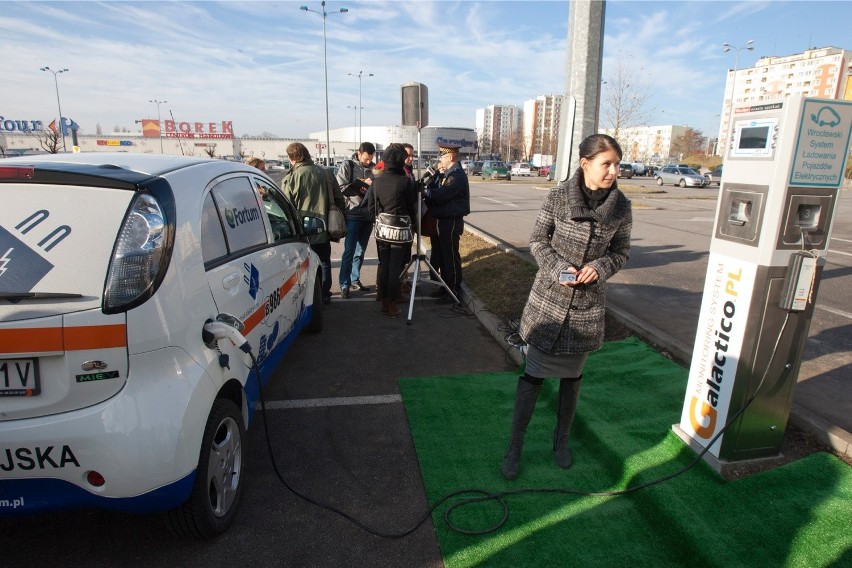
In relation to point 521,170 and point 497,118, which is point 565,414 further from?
point 497,118

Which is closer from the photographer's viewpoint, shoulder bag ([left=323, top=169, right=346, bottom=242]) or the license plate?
the license plate

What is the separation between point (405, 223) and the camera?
19.4ft

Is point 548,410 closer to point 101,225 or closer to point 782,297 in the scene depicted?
point 782,297

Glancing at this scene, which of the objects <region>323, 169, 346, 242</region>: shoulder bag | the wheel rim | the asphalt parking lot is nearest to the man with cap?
<region>323, 169, 346, 242</region>: shoulder bag

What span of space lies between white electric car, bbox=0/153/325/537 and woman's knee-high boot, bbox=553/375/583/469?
74.4 inches

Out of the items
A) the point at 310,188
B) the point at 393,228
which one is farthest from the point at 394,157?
the point at 310,188

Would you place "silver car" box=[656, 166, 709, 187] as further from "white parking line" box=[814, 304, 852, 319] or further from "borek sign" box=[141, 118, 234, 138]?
"borek sign" box=[141, 118, 234, 138]

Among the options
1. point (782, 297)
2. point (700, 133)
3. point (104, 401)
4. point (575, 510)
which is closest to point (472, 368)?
point (575, 510)

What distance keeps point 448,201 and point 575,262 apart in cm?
380

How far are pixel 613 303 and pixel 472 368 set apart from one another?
2.20m

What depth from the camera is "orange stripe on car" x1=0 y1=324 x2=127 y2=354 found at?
192 cm

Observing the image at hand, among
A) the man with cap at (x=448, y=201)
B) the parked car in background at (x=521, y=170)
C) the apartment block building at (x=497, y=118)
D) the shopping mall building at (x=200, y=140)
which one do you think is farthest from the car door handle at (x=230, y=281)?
the apartment block building at (x=497, y=118)

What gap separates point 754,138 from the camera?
2607 mm

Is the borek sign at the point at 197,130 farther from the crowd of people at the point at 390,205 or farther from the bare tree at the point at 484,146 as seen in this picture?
the crowd of people at the point at 390,205
